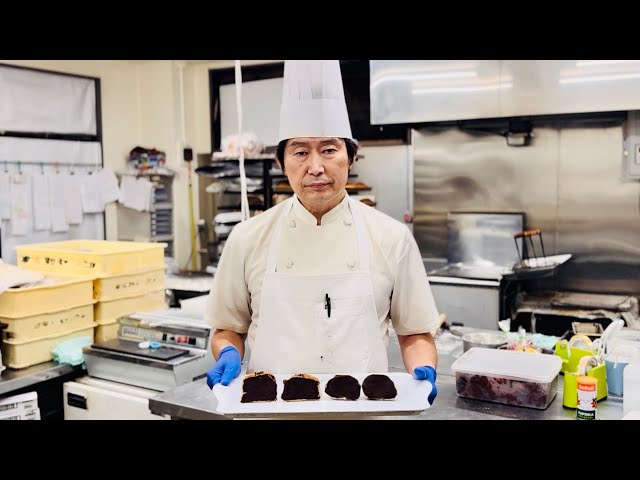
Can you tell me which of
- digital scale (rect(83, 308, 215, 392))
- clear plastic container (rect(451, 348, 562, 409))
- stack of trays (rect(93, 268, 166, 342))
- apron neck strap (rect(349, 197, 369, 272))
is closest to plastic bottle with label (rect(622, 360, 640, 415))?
clear plastic container (rect(451, 348, 562, 409))

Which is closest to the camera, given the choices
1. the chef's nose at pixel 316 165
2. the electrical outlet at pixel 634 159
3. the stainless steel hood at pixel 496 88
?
the chef's nose at pixel 316 165

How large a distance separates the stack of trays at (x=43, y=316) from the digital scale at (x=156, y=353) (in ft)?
0.70

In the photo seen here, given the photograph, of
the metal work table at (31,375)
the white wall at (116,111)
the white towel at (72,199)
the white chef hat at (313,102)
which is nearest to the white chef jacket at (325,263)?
the white chef hat at (313,102)

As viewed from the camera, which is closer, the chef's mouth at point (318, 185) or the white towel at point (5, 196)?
the chef's mouth at point (318, 185)

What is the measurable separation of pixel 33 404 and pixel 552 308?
10.6 feet

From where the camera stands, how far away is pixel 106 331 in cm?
340

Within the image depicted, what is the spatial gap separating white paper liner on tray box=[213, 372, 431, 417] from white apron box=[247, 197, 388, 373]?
102 millimetres

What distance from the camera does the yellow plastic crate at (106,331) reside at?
11.1ft

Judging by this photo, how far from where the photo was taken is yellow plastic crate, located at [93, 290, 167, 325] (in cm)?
338

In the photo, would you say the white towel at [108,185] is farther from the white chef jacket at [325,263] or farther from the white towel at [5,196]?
the white chef jacket at [325,263]

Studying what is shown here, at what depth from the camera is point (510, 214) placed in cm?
467

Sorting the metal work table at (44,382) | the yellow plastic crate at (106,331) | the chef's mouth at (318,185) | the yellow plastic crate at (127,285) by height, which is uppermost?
the chef's mouth at (318,185)

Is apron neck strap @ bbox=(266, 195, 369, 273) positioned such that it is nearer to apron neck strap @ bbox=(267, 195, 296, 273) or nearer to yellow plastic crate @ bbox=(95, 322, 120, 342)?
apron neck strap @ bbox=(267, 195, 296, 273)
